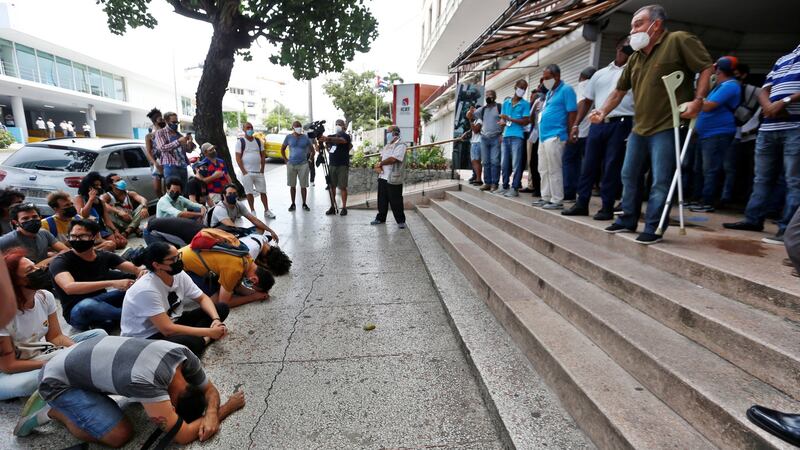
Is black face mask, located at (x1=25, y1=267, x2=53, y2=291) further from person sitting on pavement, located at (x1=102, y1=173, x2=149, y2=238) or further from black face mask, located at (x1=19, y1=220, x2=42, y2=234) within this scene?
person sitting on pavement, located at (x1=102, y1=173, x2=149, y2=238)

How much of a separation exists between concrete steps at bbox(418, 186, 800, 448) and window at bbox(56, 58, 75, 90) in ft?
121

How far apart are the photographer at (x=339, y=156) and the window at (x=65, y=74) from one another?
3149cm

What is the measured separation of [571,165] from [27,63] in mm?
34438

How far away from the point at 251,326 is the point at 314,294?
80 centimetres

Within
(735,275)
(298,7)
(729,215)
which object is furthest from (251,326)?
(298,7)

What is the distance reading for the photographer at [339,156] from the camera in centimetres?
766

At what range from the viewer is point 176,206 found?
518 centimetres

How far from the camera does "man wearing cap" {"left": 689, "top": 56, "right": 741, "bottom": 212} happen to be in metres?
4.04

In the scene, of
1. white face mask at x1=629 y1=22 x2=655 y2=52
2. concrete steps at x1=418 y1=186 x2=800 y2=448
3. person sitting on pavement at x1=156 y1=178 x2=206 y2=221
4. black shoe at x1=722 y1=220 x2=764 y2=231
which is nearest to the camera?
concrete steps at x1=418 y1=186 x2=800 y2=448

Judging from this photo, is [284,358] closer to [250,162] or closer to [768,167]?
[768,167]

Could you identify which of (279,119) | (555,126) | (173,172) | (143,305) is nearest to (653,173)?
(555,126)

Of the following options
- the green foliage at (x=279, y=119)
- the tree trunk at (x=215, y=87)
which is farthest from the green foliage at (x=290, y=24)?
the green foliage at (x=279, y=119)

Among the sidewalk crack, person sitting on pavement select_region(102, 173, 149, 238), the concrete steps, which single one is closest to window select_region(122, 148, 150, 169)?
person sitting on pavement select_region(102, 173, 149, 238)

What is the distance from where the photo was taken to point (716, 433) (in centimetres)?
154
